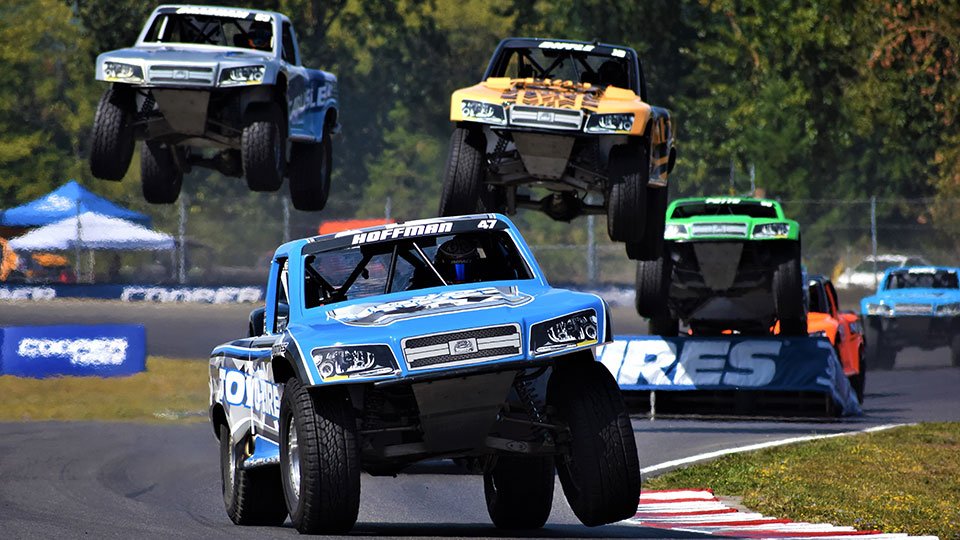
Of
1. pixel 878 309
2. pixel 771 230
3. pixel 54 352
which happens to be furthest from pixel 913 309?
pixel 54 352

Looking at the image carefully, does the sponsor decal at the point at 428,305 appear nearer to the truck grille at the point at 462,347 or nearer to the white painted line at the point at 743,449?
the truck grille at the point at 462,347

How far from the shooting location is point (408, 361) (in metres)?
7.57

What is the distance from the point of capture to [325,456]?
7.66 m

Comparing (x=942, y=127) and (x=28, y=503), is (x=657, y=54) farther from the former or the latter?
(x=28, y=503)

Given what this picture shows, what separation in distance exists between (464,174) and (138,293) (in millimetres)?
18884

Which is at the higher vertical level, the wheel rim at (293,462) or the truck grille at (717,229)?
the wheel rim at (293,462)

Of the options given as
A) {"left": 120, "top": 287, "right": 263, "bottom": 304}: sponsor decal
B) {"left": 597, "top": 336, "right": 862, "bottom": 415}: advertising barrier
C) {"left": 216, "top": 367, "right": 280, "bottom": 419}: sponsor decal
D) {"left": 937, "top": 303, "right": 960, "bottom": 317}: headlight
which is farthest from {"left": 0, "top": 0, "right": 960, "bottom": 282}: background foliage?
{"left": 216, "top": 367, "right": 280, "bottom": 419}: sponsor decal

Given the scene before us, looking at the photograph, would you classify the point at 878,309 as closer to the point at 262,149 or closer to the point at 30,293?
the point at 262,149

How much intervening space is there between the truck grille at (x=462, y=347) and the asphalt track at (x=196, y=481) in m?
1.37

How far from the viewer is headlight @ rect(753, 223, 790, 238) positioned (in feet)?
57.6

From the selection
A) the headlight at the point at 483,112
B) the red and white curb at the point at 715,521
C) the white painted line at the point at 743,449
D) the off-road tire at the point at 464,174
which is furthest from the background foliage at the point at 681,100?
the red and white curb at the point at 715,521

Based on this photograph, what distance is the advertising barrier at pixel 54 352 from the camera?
22609 millimetres

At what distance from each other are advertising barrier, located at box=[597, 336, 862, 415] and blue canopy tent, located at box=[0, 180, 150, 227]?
16.7 m

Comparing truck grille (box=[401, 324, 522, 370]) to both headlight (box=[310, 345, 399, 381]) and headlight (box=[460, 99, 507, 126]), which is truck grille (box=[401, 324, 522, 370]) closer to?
headlight (box=[310, 345, 399, 381])
